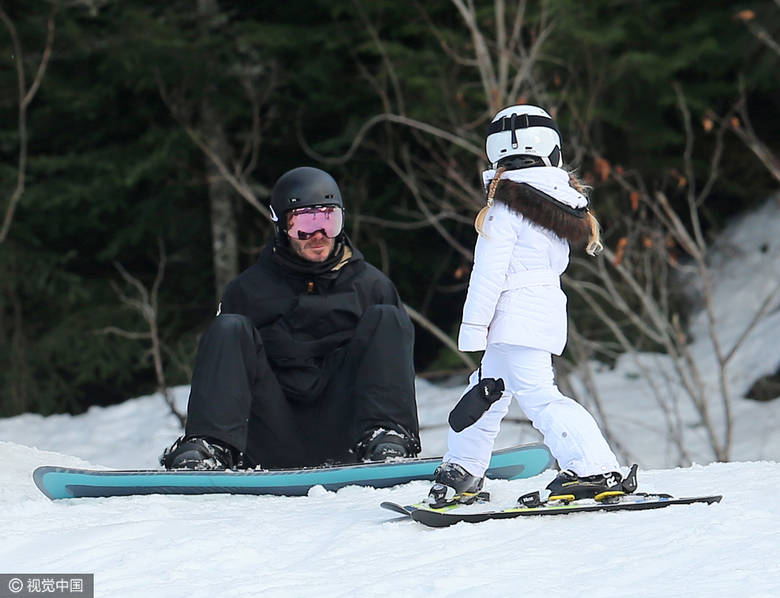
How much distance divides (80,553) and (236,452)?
3.73 feet

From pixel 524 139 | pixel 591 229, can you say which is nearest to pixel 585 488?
pixel 591 229

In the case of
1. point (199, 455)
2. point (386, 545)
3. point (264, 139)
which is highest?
point (264, 139)

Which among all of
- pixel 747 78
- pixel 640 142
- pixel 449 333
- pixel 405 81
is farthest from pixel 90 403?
pixel 747 78

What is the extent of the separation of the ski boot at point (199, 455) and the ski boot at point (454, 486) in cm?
88

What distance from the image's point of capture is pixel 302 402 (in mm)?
3936

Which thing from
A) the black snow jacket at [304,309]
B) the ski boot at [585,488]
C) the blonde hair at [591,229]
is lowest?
the ski boot at [585,488]

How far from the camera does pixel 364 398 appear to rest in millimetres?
3787

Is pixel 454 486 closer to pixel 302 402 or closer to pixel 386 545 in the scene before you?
pixel 386 545

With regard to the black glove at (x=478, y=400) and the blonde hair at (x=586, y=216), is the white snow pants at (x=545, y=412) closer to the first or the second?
the black glove at (x=478, y=400)

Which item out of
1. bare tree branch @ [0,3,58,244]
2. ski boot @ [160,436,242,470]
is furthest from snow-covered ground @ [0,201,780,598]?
bare tree branch @ [0,3,58,244]

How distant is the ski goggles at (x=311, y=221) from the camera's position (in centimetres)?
392

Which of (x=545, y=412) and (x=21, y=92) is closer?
(x=545, y=412)

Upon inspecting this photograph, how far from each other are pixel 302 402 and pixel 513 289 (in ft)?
4.32

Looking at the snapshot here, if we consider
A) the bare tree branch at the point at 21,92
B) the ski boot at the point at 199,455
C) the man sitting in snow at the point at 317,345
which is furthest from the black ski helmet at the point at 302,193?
the bare tree branch at the point at 21,92
